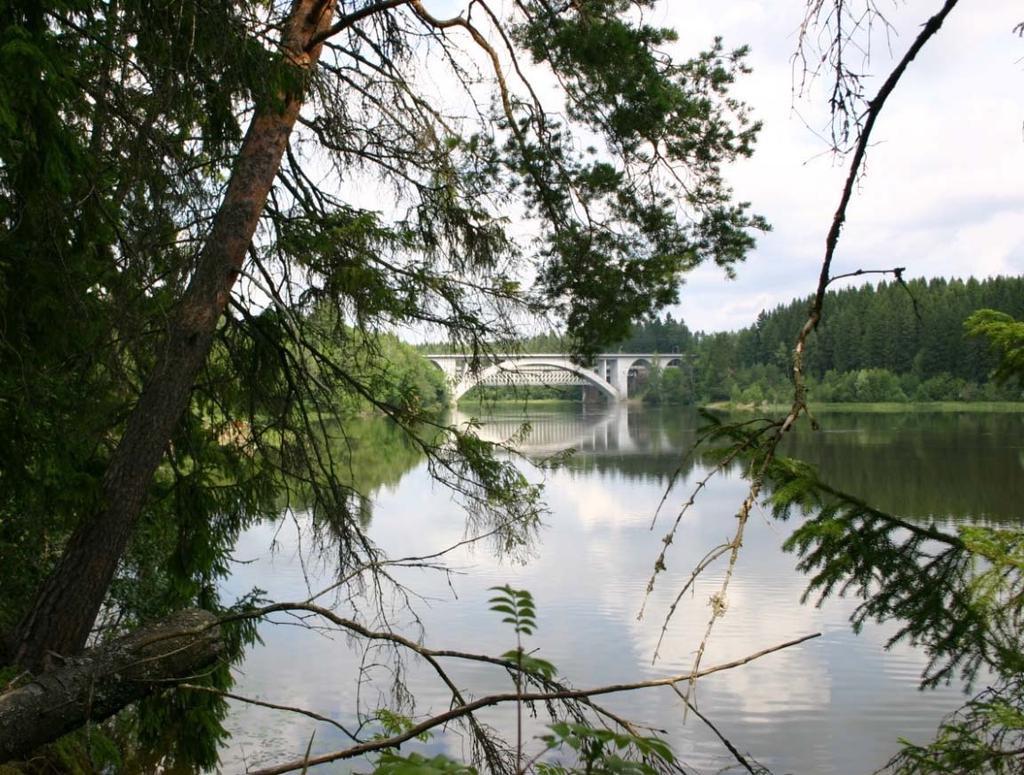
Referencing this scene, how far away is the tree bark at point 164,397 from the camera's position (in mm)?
2920

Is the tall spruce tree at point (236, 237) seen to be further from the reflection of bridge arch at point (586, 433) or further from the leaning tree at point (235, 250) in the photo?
the reflection of bridge arch at point (586, 433)

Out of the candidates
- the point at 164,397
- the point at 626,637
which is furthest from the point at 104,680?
the point at 626,637

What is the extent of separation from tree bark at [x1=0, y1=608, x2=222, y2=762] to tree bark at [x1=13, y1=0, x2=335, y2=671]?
0.96 ft

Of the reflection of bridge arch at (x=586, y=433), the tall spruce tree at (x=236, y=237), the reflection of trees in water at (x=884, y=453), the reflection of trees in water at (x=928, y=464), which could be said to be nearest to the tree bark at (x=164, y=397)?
the tall spruce tree at (x=236, y=237)

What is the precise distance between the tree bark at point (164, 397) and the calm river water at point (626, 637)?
3.09 ft

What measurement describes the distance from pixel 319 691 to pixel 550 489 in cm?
1158

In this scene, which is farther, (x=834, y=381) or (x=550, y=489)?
(x=834, y=381)

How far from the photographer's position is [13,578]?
13.8 ft

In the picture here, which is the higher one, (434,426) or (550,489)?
(434,426)

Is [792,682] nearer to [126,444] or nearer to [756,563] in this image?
[756,563]

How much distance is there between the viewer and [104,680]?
8.35 ft

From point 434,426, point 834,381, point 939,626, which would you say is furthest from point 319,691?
point 834,381

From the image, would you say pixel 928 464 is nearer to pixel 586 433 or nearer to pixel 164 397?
pixel 586 433

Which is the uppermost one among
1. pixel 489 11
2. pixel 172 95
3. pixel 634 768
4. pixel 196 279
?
pixel 489 11
